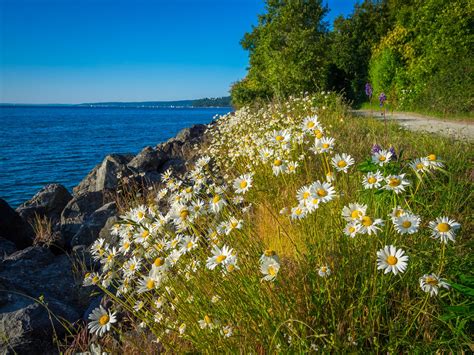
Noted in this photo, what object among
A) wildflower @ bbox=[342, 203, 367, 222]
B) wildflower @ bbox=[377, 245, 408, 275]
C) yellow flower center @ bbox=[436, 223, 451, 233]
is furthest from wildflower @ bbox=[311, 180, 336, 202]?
yellow flower center @ bbox=[436, 223, 451, 233]

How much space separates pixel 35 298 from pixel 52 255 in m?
1.60

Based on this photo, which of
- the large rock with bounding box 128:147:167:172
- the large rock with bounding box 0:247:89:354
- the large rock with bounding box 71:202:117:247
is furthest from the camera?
the large rock with bounding box 128:147:167:172

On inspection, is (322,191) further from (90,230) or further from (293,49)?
(293,49)

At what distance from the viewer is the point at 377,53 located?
21.5 metres

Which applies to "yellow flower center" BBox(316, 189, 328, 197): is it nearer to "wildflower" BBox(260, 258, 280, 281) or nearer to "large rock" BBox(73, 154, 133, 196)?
"wildflower" BBox(260, 258, 280, 281)

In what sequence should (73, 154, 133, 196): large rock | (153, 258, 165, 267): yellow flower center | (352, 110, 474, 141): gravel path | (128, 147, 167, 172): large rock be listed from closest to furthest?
1. (153, 258, 165, 267): yellow flower center
2. (352, 110, 474, 141): gravel path
3. (73, 154, 133, 196): large rock
4. (128, 147, 167, 172): large rock

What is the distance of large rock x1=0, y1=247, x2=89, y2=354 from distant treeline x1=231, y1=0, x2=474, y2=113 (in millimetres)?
7681

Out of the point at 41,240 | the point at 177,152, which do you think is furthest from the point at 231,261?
the point at 177,152

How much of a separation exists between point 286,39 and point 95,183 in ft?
60.1

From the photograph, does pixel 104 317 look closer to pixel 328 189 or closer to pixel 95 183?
pixel 328 189

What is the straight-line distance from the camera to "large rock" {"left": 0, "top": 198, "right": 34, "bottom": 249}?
628 cm

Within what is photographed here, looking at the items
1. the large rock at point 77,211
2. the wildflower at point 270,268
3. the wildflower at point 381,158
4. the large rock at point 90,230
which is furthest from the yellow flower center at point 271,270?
the large rock at point 77,211

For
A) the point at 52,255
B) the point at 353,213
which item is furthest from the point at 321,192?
the point at 52,255

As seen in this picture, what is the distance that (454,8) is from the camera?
1444 centimetres
